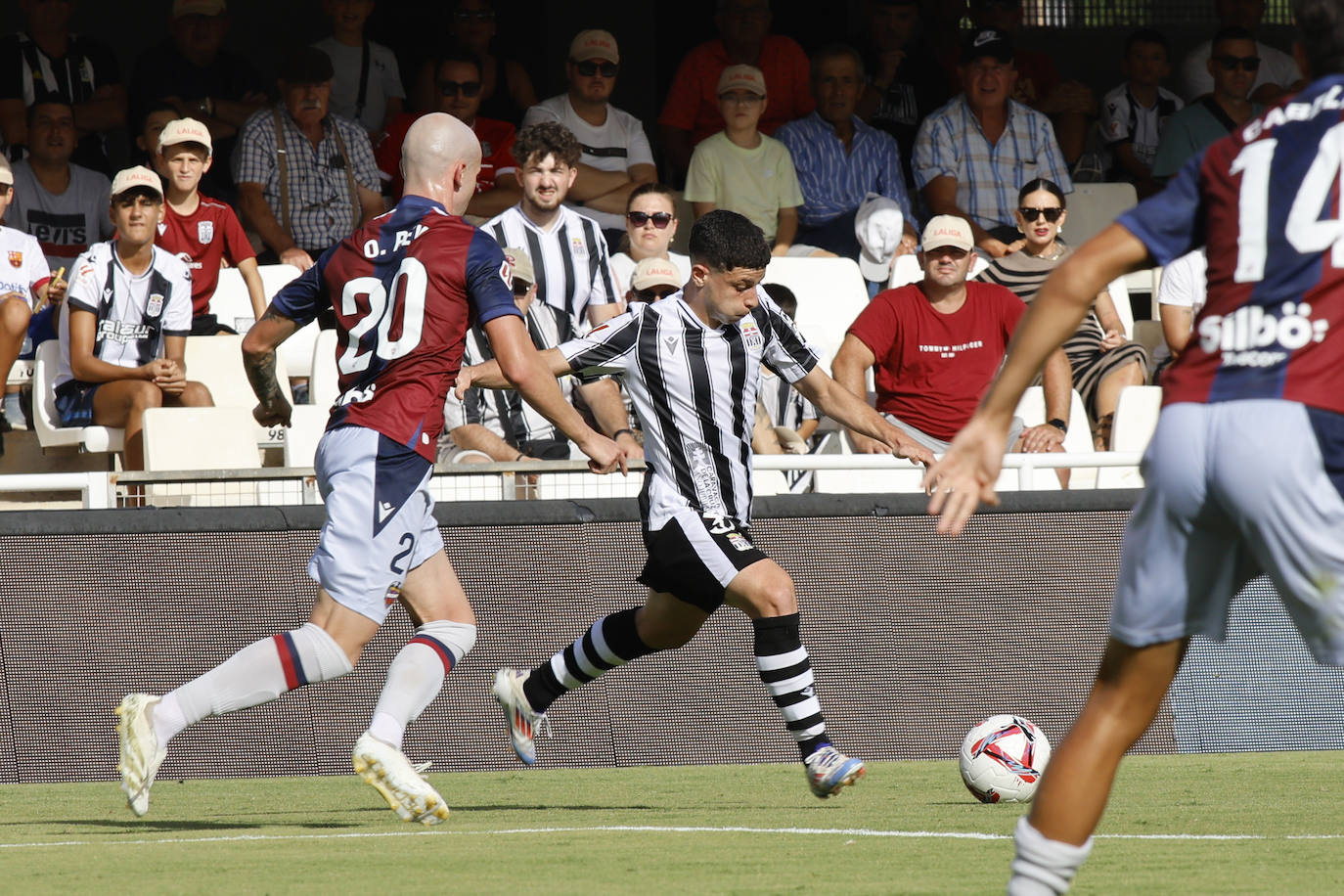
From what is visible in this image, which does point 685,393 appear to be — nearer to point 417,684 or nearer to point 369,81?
point 417,684

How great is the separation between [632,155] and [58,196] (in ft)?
12.3

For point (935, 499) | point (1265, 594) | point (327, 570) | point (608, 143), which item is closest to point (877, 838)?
point (327, 570)

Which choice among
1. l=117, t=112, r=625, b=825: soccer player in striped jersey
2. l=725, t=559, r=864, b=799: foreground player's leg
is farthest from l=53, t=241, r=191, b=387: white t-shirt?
l=725, t=559, r=864, b=799: foreground player's leg

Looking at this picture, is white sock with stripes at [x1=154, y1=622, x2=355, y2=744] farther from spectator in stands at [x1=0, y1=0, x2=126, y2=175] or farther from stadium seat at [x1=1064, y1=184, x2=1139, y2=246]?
stadium seat at [x1=1064, y1=184, x2=1139, y2=246]

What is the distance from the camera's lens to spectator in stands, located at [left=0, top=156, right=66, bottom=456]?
9.65m

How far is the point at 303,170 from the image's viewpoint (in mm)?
11195

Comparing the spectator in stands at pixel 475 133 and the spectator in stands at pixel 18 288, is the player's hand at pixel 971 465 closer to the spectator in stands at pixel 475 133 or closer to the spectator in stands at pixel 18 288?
the spectator in stands at pixel 18 288

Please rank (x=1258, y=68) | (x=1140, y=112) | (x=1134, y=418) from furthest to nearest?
1. (x=1140, y=112)
2. (x=1258, y=68)
3. (x=1134, y=418)

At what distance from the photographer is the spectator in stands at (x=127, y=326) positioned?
30.9ft

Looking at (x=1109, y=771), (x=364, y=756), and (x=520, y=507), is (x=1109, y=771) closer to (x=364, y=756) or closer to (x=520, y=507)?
(x=364, y=756)

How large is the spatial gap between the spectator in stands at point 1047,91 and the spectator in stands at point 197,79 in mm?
5470

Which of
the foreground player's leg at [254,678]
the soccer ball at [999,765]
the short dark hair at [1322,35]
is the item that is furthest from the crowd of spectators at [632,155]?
the short dark hair at [1322,35]

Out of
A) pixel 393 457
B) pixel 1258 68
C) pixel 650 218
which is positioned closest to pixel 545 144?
pixel 650 218

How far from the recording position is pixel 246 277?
1025 centimetres
